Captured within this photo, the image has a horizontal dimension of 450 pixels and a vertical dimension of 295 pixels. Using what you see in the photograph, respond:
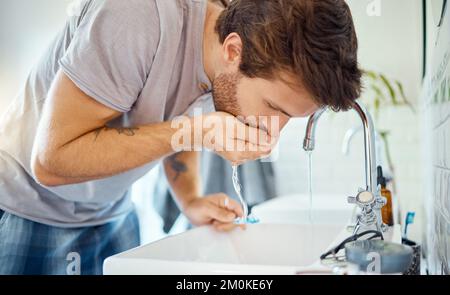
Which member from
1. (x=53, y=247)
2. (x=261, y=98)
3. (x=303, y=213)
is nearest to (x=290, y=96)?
(x=261, y=98)

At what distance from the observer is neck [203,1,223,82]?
886 mm

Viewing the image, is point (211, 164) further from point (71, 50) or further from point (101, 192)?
→ point (71, 50)

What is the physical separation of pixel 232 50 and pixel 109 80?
0.21 metres

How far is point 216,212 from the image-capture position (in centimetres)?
96

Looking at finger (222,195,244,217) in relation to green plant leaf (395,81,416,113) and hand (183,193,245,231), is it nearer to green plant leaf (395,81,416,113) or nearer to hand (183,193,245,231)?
hand (183,193,245,231)

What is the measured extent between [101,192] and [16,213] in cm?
14

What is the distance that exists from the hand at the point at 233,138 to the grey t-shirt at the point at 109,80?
12 centimetres

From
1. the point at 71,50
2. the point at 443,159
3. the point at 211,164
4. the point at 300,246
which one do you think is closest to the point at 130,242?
the point at 300,246

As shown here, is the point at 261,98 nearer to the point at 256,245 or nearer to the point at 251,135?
the point at 251,135

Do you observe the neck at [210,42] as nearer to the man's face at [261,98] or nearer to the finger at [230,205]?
the man's face at [261,98]

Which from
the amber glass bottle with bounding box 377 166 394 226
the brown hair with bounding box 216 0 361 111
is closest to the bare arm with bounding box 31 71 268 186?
the brown hair with bounding box 216 0 361 111

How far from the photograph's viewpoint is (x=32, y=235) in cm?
94

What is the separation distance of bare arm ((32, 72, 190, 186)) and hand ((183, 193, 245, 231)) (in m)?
0.20

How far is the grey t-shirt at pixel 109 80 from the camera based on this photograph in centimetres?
76
